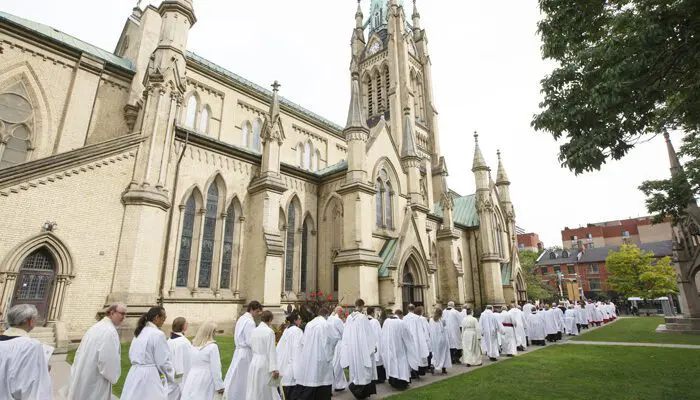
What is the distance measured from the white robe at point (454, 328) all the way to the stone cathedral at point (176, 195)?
13.8 ft

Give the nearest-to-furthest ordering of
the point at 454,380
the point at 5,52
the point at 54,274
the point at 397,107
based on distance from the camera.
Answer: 1. the point at 454,380
2. the point at 54,274
3. the point at 5,52
4. the point at 397,107

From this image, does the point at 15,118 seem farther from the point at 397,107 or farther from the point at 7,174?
the point at 397,107

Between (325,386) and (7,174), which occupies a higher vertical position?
(7,174)

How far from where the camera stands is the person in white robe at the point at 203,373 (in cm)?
554

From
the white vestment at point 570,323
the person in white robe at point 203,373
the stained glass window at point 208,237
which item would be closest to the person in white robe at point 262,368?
the person in white robe at point 203,373

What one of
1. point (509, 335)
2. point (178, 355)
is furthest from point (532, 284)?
point (178, 355)

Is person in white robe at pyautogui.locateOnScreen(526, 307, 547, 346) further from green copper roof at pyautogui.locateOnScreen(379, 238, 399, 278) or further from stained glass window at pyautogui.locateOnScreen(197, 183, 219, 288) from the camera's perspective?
stained glass window at pyautogui.locateOnScreen(197, 183, 219, 288)

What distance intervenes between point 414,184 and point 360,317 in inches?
592

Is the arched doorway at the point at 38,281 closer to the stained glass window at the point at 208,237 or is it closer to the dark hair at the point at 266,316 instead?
the stained glass window at the point at 208,237

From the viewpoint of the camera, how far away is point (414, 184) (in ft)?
76.7

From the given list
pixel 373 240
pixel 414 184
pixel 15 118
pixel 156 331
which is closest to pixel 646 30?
pixel 156 331

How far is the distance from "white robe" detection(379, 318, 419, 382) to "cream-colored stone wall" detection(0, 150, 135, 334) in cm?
970

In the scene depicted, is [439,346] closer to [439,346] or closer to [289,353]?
[439,346]

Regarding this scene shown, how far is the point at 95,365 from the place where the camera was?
450 cm
